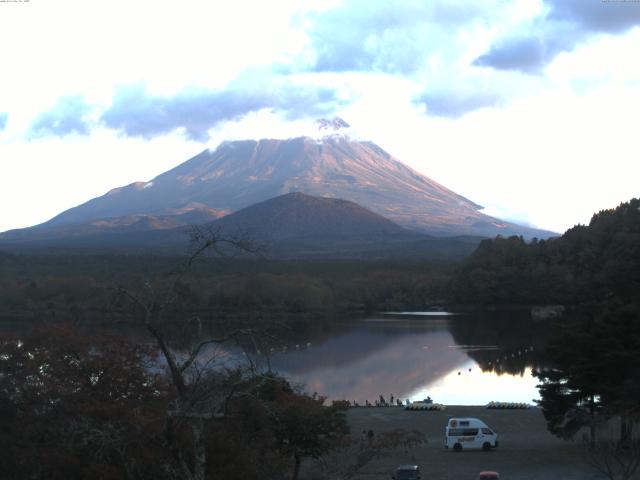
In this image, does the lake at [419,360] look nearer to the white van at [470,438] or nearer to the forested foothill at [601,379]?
the white van at [470,438]

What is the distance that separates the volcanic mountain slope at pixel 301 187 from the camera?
133 metres

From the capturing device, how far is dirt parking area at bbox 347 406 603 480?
42.7 feet

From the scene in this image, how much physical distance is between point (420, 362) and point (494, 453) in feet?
53.1

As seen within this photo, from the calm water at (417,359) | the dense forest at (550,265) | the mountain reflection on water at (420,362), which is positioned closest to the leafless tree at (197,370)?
the calm water at (417,359)

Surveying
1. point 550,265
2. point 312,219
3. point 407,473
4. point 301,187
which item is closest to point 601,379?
point 407,473

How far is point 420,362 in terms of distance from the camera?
3098cm

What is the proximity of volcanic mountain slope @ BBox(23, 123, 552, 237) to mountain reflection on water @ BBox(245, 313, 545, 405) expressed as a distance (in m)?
81.5

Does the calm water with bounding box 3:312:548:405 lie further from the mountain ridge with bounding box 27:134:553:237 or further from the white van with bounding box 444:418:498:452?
the mountain ridge with bounding box 27:134:553:237

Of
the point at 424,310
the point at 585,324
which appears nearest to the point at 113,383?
the point at 585,324

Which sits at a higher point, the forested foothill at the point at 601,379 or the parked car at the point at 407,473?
the forested foothill at the point at 601,379

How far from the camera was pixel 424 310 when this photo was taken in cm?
5697

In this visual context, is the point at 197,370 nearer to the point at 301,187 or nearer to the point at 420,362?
the point at 420,362

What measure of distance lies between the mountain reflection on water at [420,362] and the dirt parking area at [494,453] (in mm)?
3895

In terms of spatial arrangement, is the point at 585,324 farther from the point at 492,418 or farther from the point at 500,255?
the point at 500,255
